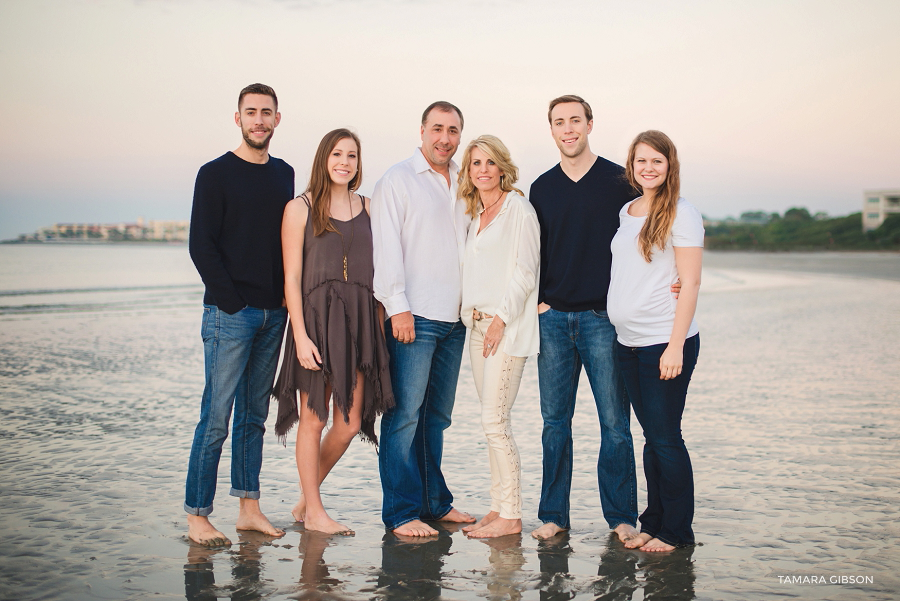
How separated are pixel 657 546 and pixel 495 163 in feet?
6.87

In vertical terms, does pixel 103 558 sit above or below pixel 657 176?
below

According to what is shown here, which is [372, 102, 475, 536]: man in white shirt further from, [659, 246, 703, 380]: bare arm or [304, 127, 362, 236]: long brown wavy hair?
[659, 246, 703, 380]: bare arm

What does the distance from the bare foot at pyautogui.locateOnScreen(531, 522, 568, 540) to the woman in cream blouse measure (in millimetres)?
119

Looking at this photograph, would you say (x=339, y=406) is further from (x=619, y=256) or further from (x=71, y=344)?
(x=71, y=344)

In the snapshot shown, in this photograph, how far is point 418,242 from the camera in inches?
158

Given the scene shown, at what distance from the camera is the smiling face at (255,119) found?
398cm

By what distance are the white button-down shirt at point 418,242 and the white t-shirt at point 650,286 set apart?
884 mm

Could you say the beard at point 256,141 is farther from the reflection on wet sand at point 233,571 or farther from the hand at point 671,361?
the hand at point 671,361

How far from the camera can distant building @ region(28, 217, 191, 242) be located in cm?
7038

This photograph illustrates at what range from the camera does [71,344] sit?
38.9 feet

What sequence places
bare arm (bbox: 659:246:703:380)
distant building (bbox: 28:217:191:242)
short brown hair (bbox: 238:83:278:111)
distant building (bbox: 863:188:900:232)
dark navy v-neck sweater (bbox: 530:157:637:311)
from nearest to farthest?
bare arm (bbox: 659:246:703:380)
dark navy v-neck sweater (bbox: 530:157:637:311)
short brown hair (bbox: 238:83:278:111)
distant building (bbox: 28:217:191:242)
distant building (bbox: 863:188:900:232)

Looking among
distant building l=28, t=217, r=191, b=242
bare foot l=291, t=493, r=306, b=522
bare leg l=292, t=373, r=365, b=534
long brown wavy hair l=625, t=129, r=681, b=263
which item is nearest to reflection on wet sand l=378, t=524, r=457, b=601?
bare leg l=292, t=373, r=365, b=534

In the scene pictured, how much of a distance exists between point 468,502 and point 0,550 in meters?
2.47

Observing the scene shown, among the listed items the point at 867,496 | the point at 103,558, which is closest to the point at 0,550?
the point at 103,558
